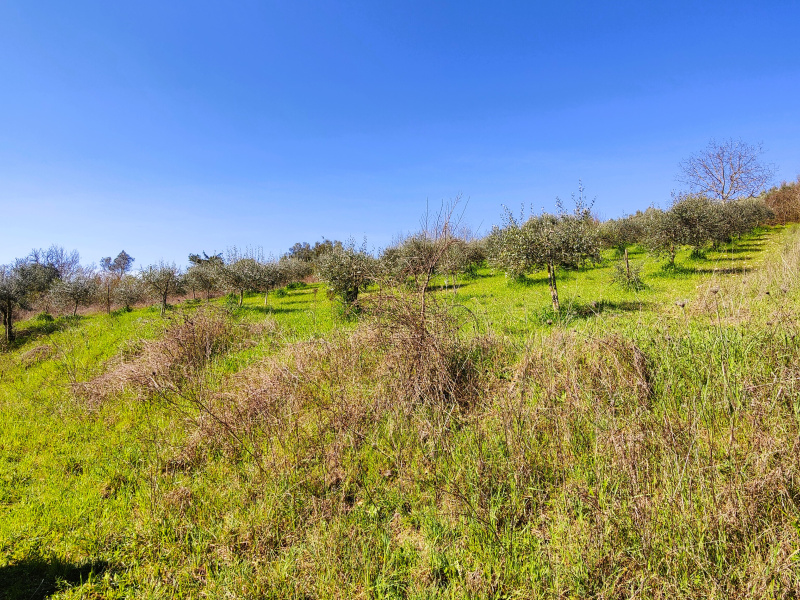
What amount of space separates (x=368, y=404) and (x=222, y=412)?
7.74 ft

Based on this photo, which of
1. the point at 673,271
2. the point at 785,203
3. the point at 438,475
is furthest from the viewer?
the point at 785,203

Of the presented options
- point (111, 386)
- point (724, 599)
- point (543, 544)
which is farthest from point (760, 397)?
point (111, 386)

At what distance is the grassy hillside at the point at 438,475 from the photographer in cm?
277

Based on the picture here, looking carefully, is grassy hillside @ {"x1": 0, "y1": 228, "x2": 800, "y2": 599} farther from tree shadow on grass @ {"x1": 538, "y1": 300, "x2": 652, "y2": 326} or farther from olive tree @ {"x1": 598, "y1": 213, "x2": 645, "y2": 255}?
olive tree @ {"x1": 598, "y1": 213, "x2": 645, "y2": 255}

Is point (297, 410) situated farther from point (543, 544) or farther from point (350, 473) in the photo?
point (543, 544)

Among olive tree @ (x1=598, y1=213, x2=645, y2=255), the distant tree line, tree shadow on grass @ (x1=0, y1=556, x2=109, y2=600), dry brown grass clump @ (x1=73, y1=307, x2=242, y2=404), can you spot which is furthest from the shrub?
tree shadow on grass @ (x1=0, y1=556, x2=109, y2=600)

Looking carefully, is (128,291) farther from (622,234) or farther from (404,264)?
(622,234)

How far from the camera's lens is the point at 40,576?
11.6ft

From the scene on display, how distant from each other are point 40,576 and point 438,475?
13.4 feet

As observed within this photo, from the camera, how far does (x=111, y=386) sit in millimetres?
8000

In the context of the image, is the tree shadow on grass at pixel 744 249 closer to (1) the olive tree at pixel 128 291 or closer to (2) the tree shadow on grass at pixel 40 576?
(2) the tree shadow on grass at pixel 40 576

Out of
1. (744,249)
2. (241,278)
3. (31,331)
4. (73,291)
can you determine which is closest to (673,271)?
(744,249)

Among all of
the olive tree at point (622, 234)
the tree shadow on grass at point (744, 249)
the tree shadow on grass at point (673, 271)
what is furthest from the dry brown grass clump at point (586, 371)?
the olive tree at point (622, 234)

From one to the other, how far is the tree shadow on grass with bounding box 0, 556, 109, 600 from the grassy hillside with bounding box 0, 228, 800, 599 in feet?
0.08
